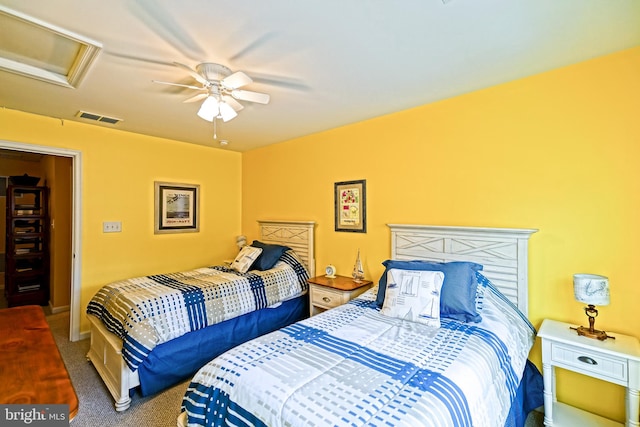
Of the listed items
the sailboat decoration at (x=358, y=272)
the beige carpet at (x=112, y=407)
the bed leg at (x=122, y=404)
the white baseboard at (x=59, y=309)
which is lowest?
the beige carpet at (x=112, y=407)

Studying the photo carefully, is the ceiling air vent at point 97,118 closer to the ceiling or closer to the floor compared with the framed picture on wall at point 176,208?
closer to the ceiling

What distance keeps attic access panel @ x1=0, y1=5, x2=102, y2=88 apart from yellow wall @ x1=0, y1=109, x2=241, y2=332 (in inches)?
47.1

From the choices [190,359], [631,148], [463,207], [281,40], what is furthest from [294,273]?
[631,148]

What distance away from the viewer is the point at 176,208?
4039 millimetres

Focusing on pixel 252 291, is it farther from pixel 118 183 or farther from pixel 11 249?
pixel 11 249

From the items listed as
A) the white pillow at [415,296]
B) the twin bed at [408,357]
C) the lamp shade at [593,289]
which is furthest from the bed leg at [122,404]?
the lamp shade at [593,289]

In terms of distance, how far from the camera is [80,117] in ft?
10.0

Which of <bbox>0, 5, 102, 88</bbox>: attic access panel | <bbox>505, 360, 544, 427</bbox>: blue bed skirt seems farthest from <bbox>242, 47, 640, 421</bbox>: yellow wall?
<bbox>0, 5, 102, 88</bbox>: attic access panel

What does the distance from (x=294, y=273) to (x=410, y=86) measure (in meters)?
2.30

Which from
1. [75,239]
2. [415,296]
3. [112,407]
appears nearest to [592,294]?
[415,296]

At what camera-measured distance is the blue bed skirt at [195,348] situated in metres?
2.29

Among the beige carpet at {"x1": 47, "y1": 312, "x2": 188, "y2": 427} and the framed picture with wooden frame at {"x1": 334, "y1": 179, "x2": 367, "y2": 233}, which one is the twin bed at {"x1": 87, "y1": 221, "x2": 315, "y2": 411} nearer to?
the beige carpet at {"x1": 47, "y1": 312, "x2": 188, "y2": 427}

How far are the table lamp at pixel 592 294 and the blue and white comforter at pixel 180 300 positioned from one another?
98.5 inches

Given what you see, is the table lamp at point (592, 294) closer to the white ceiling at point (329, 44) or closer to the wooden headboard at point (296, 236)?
the white ceiling at point (329, 44)
